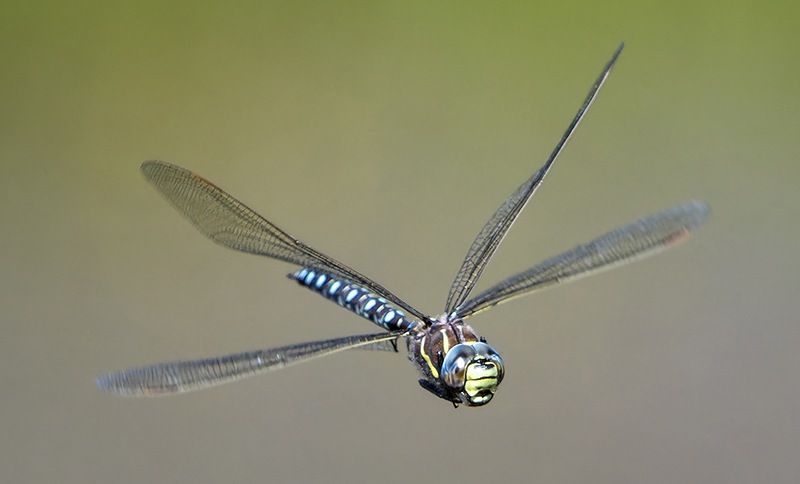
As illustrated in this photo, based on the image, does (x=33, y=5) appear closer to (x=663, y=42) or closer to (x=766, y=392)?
(x=663, y=42)

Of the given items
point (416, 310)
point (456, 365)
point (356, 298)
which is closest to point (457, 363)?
Result: point (456, 365)

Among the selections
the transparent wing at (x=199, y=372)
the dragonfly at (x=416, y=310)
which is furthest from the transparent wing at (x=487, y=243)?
the transparent wing at (x=199, y=372)

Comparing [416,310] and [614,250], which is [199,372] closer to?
[416,310]

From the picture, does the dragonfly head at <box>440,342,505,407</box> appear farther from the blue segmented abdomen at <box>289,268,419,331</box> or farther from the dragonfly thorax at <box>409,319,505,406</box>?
the blue segmented abdomen at <box>289,268,419,331</box>

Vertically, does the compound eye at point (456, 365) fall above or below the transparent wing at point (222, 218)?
below

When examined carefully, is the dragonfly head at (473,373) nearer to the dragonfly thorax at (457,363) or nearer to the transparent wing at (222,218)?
the dragonfly thorax at (457,363)

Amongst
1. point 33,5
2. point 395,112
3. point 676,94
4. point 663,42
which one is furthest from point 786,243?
point 33,5

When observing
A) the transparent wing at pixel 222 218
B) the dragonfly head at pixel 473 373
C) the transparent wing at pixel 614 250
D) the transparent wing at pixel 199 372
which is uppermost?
the transparent wing at pixel 222 218

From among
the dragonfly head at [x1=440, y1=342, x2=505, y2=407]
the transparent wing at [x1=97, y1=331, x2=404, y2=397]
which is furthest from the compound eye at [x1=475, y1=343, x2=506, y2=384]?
the transparent wing at [x1=97, y1=331, x2=404, y2=397]
